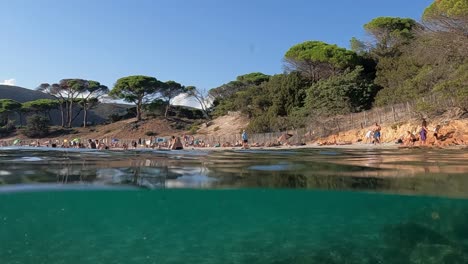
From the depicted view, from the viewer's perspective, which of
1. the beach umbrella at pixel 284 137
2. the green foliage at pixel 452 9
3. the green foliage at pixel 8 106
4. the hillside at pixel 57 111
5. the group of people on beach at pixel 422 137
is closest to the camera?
the group of people on beach at pixel 422 137

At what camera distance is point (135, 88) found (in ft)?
216

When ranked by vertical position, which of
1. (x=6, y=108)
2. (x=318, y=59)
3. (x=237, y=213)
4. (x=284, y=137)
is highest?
(x=318, y=59)

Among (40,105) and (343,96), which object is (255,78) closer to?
(343,96)

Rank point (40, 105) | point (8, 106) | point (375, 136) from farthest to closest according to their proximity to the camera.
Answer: point (40, 105) → point (8, 106) → point (375, 136)

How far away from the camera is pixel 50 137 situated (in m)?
65.1

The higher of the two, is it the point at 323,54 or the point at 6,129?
the point at 323,54

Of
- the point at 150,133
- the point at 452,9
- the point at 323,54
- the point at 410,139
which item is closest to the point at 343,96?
the point at 323,54

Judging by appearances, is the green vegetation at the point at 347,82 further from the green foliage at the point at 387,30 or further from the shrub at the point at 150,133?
the shrub at the point at 150,133

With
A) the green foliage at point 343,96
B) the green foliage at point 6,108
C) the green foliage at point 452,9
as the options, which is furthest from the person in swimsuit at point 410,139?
the green foliage at point 6,108

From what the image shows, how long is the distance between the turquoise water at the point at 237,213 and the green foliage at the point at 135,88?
182ft

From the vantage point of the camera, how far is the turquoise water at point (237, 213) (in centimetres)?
644

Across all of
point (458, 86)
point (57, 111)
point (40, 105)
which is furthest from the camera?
point (57, 111)

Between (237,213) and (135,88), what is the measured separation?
→ 57.5m

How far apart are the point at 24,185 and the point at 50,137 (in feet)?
201
